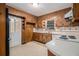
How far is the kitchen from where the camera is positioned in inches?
51.4

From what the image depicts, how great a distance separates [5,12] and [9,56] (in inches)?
24.8

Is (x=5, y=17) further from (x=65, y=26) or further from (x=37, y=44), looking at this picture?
(x=65, y=26)

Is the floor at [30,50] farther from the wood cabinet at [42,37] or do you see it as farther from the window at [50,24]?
the window at [50,24]

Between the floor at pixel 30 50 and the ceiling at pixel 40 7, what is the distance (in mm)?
499

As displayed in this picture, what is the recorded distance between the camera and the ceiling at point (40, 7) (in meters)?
1.29

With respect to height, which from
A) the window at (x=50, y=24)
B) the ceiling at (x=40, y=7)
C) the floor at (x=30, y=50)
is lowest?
the floor at (x=30, y=50)

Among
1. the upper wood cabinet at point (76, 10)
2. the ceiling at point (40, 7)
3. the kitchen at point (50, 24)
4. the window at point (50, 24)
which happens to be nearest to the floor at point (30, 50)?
the kitchen at point (50, 24)

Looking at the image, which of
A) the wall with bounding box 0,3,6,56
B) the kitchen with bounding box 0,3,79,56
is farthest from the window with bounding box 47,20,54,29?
the wall with bounding box 0,3,6,56

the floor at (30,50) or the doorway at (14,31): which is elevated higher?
the doorway at (14,31)

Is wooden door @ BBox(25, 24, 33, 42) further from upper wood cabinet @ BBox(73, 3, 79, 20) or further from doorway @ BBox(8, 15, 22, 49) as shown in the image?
upper wood cabinet @ BBox(73, 3, 79, 20)

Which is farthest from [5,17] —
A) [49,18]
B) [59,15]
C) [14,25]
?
[59,15]

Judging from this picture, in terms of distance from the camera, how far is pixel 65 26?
1396 mm

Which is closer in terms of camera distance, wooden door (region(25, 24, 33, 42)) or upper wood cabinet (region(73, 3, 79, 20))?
upper wood cabinet (region(73, 3, 79, 20))

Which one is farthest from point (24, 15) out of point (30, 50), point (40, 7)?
point (30, 50)
